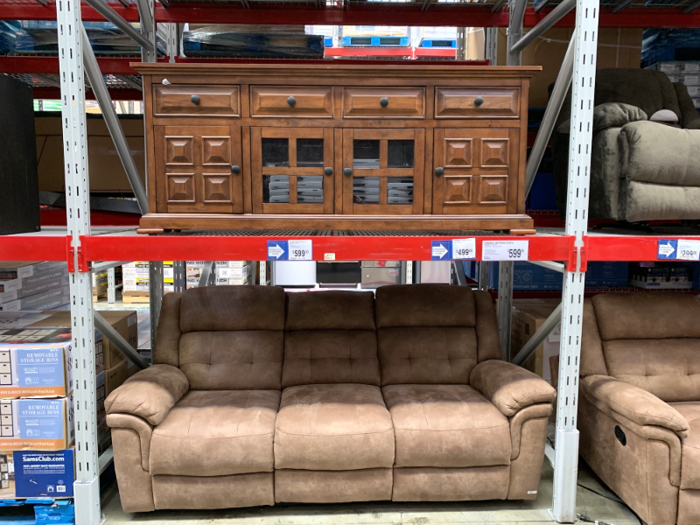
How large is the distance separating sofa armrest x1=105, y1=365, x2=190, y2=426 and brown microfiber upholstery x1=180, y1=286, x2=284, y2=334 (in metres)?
0.35

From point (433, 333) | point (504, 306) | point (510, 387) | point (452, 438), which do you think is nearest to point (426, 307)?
point (433, 333)

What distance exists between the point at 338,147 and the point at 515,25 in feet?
4.71

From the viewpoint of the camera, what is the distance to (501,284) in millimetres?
2994

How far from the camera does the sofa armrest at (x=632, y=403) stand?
1.96 metres

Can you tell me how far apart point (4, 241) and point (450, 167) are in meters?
1.95

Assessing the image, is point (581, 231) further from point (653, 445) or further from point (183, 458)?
point (183, 458)

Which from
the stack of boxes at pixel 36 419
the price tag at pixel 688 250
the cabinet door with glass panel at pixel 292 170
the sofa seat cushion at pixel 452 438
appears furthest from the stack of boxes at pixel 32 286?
the price tag at pixel 688 250

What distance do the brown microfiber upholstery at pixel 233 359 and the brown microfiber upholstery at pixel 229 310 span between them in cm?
4

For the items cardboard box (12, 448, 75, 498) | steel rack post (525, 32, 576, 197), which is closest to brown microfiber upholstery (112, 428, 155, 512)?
cardboard box (12, 448, 75, 498)

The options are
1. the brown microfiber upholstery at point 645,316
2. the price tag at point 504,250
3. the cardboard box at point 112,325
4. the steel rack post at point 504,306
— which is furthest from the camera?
the steel rack post at point 504,306

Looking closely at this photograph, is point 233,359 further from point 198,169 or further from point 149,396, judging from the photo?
point 198,169

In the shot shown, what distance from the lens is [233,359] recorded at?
2.65 metres

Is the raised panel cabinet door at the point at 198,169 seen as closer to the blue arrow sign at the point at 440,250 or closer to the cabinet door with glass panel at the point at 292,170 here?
the cabinet door with glass panel at the point at 292,170

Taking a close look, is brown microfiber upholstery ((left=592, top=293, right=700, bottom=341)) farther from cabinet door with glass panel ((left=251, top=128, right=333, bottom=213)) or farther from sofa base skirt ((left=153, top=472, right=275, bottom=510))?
sofa base skirt ((left=153, top=472, right=275, bottom=510))
